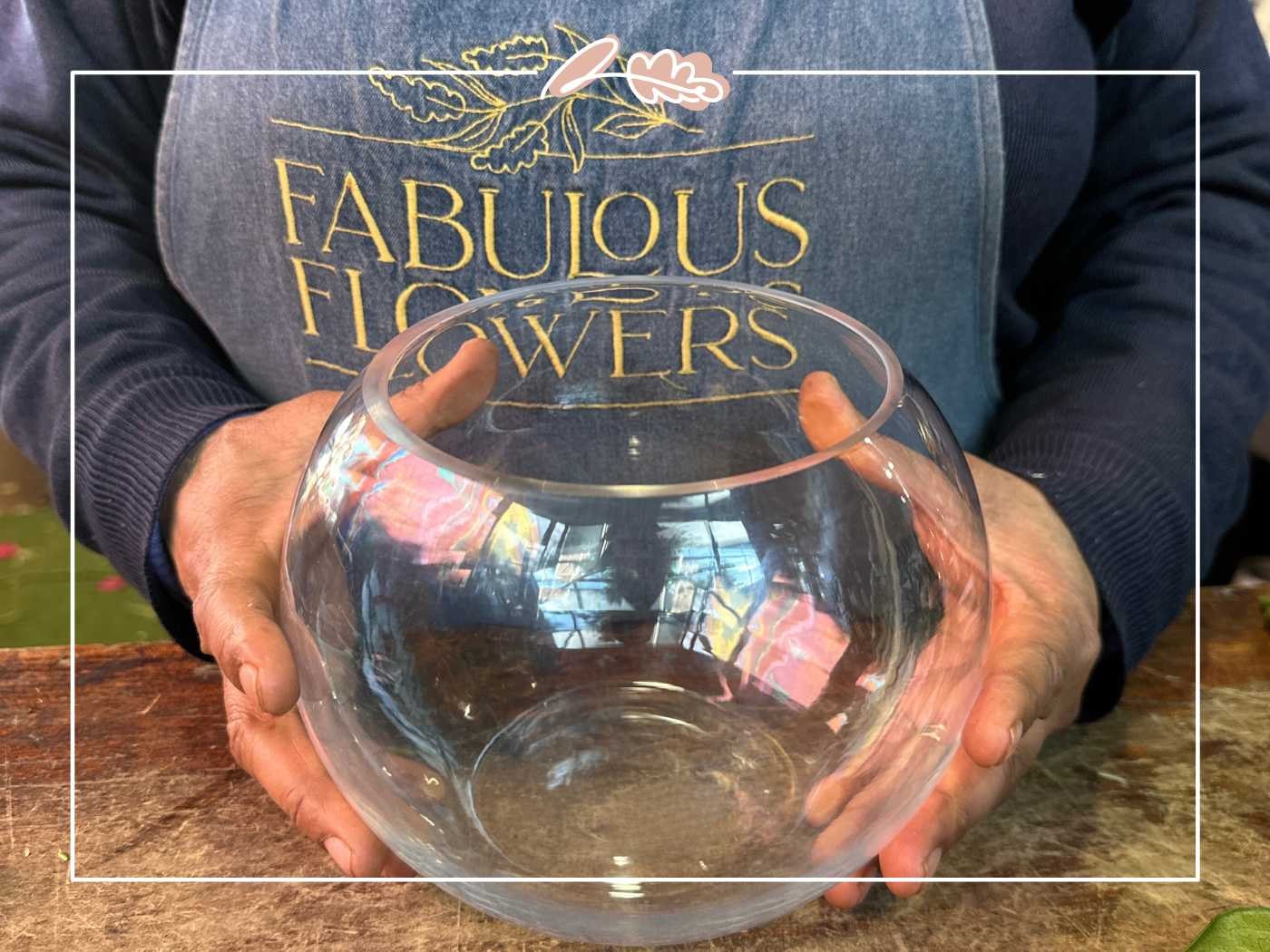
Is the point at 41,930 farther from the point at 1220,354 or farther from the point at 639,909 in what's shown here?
the point at 1220,354

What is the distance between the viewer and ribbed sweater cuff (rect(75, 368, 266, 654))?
17.0 inches

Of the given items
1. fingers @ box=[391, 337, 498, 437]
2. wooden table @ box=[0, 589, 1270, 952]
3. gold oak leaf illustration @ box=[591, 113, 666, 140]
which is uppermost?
gold oak leaf illustration @ box=[591, 113, 666, 140]

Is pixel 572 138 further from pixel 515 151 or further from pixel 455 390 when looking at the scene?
pixel 455 390

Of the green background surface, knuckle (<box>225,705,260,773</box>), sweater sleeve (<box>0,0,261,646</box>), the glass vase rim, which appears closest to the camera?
the glass vase rim

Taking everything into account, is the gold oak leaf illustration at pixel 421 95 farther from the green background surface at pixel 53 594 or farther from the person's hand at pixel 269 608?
the green background surface at pixel 53 594

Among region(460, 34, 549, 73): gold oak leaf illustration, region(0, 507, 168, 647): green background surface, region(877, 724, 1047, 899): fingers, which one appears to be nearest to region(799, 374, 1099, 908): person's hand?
region(877, 724, 1047, 899): fingers

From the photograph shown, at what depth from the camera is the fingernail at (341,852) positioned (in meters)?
0.30

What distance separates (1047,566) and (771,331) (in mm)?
134

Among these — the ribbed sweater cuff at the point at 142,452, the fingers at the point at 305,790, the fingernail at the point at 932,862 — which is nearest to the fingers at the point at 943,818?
the fingernail at the point at 932,862

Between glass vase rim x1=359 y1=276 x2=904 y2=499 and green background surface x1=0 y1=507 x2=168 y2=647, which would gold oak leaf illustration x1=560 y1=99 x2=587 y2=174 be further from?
green background surface x1=0 y1=507 x2=168 y2=647

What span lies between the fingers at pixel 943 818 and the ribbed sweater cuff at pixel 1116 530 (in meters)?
0.07

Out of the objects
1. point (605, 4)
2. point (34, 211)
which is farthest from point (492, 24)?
point (34, 211)

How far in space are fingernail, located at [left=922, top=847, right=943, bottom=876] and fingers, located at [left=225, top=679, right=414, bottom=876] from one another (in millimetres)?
122

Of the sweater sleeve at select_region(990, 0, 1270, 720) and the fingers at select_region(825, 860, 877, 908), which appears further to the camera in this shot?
the sweater sleeve at select_region(990, 0, 1270, 720)
